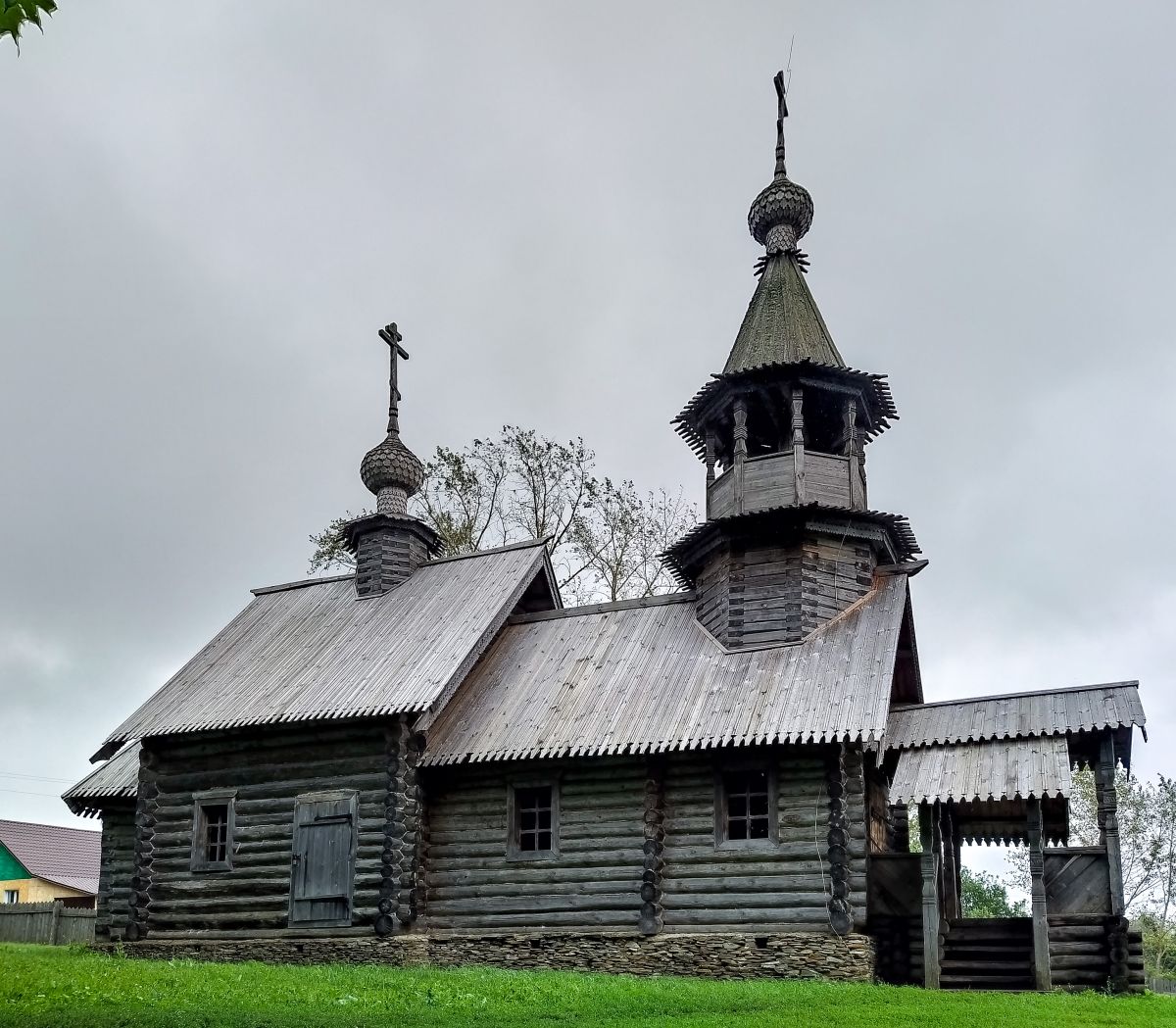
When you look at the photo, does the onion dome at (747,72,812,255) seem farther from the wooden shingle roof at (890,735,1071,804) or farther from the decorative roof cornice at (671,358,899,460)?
the wooden shingle roof at (890,735,1071,804)

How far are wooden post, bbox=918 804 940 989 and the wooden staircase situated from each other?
43.6 inches

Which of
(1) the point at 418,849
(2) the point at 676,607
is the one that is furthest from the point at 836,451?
(1) the point at 418,849

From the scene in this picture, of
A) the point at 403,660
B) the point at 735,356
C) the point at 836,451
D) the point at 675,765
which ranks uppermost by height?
the point at 735,356

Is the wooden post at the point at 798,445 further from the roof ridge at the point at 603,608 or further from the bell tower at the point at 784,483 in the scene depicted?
the roof ridge at the point at 603,608

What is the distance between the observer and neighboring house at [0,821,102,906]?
149ft

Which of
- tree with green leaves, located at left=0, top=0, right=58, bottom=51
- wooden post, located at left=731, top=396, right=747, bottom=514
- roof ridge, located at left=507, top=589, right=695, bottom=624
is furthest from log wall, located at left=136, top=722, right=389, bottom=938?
tree with green leaves, located at left=0, top=0, right=58, bottom=51

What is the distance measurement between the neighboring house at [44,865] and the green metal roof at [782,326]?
3402 centimetres

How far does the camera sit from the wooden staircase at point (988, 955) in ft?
53.0

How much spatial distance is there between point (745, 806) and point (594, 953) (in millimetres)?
2999

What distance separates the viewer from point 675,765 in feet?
58.0

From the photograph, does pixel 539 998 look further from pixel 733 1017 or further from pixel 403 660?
pixel 403 660

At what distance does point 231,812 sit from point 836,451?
11966 mm

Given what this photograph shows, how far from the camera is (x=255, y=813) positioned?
19.5 metres

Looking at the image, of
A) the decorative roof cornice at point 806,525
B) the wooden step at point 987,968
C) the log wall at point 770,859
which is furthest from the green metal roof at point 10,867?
the wooden step at point 987,968
